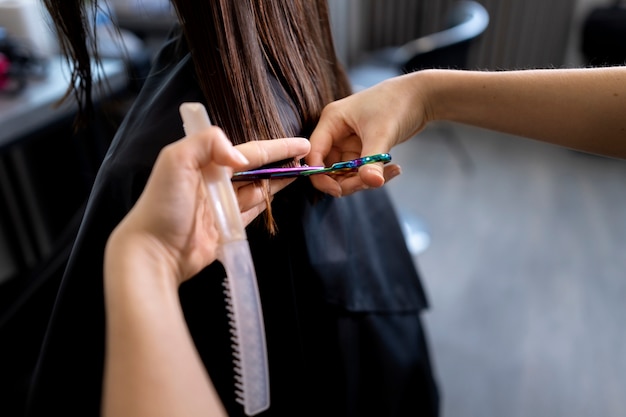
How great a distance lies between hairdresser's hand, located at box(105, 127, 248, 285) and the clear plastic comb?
20mm

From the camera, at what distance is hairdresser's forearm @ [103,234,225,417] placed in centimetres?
39

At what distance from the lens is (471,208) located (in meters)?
2.35

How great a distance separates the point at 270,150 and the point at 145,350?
24cm

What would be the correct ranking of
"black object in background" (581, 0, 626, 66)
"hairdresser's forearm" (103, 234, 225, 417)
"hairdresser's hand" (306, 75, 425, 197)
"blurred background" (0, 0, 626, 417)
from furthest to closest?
1. "black object in background" (581, 0, 626, 66)
2. "blurred background" (0, 0, 626, 417)
3. "hairdresser's hand" (306, 75, 425, 197)
4. "hairdresser's forearm" (103, 234, 225, 417)

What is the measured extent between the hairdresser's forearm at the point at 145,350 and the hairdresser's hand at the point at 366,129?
12.2 inches

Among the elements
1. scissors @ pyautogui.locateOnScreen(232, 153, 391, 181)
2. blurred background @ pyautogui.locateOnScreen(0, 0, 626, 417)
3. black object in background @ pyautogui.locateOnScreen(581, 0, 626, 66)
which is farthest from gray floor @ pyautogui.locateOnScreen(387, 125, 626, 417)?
scissors @ pyautogui.locateOnScreen(232, 153, 391, 181)

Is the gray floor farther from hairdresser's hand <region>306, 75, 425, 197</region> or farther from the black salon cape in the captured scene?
hairdresser's hand <region>306, 75, 425, 197</region>

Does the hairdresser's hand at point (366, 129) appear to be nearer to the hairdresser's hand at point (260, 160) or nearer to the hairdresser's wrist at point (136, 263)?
the hairdresser's hand at point (260, 160)

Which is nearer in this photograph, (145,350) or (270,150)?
(145,350)

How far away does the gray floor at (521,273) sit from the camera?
1.54 metres

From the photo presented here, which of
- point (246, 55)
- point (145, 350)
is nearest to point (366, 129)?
point (246, 55)

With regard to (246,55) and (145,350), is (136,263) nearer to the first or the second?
(145,350)

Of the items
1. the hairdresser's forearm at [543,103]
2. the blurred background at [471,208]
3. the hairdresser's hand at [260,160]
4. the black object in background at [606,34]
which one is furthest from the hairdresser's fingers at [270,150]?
the black object in background at [606,34]

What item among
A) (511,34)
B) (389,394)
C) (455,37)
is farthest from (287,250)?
(511,34)
